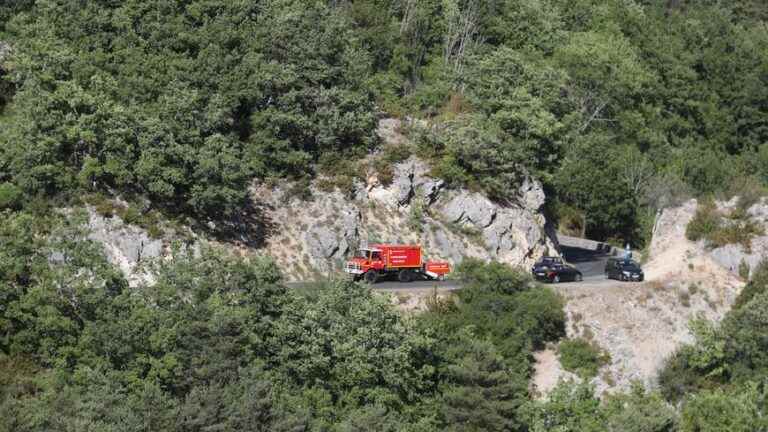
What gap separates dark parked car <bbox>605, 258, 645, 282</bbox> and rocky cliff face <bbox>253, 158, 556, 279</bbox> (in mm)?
4855

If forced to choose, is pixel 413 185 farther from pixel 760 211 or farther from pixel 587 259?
pixel 587 259

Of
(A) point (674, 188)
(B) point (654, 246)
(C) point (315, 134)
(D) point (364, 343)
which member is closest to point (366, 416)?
(D) point (364, 343)

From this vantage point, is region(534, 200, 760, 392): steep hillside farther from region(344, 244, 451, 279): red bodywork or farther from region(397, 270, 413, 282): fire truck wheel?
region(397, 270, 413, 282): fire truck wheel

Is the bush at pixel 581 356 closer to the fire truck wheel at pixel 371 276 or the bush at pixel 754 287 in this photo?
the bush at pixel 754 287

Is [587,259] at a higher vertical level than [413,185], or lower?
lower

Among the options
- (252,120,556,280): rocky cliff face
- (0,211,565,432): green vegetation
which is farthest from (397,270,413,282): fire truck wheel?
(0,211,565,432): green vegetation

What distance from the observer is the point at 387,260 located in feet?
214

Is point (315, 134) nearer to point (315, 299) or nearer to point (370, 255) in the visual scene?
point (370, 255)

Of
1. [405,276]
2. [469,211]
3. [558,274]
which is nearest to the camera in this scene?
[405,276]

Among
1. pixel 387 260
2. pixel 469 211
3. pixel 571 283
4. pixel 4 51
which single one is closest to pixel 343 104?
pixel 469 211

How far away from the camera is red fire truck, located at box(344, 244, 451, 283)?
213ft

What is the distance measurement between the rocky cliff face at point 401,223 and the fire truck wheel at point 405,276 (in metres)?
3.96

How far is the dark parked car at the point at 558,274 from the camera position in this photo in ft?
227

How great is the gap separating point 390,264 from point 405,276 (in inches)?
53.3
